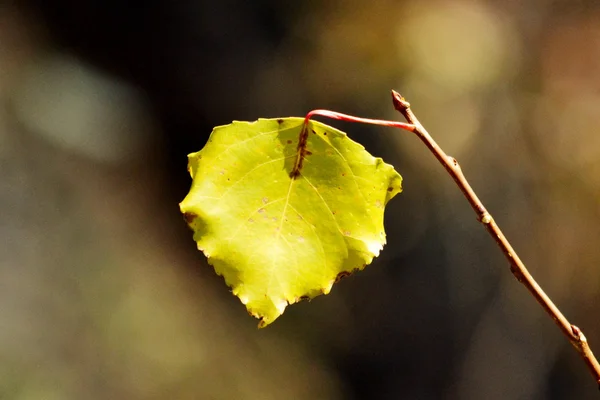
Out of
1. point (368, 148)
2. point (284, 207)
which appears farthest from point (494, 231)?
point (368, 148)

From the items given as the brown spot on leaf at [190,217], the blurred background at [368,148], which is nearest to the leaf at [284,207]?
the brown spot on leaf at [190,217]

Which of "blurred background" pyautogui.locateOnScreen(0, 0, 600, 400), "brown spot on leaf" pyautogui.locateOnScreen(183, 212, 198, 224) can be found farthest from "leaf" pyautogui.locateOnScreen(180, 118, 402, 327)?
"blurred background" pyautogui.locateOnScreen(0, 0, 600, 400)

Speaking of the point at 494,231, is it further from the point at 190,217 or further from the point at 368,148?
the point at 368,148

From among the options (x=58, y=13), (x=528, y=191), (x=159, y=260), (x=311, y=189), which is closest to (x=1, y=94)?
(x=58, y=13)

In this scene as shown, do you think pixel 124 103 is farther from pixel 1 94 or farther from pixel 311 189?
pixel 311 189

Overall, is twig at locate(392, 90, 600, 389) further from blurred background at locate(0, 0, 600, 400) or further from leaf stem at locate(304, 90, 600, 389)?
blurred background at locate(0, 0, 600, 400)
